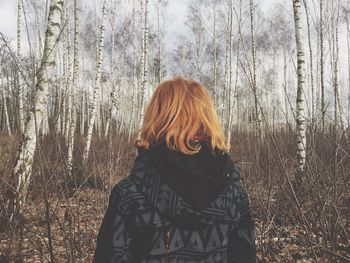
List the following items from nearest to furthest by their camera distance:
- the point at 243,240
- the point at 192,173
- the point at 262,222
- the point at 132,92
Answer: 1. the point at 192,173
2. the point at 243,240
3. the point at 262,222
4. the point at 132,92

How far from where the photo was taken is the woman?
126cm

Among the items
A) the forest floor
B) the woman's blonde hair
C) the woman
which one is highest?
the woman's blonde hair

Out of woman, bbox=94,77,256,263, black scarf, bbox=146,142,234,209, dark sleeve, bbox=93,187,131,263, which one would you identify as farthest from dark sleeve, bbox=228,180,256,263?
dark sleeve, bbox=93,187,131,263

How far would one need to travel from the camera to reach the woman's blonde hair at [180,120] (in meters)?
1.31

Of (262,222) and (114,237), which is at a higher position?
(114,237)

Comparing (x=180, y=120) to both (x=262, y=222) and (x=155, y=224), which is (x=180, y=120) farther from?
(x=262, y=222)

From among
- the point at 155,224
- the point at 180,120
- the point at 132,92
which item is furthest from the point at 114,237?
the point at 132,92

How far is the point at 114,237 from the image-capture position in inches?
50.6

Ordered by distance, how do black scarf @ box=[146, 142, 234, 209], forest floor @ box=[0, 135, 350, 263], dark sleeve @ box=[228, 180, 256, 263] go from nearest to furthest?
black scarf @ box=[146, 142, 234, 209] < dark sleeve @ box=[228, 180, 256, 263] < forest floor @ box=[0, 135, 350, 263]

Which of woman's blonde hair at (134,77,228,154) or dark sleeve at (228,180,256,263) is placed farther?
dark sleeve at (228,180,256,263)

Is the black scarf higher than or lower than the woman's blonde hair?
lower

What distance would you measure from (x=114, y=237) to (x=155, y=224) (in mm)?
157

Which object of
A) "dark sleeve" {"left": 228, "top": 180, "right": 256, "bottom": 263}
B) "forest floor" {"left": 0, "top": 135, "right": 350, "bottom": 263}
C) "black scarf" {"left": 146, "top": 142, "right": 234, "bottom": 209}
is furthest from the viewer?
"forest floor" {"left": 0, "top": 135, "right": 350, "bottom": 263}

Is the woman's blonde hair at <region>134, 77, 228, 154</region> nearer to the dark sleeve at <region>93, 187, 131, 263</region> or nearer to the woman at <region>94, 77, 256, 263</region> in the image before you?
the woman at <region>94, 77, 256, 263</region>
